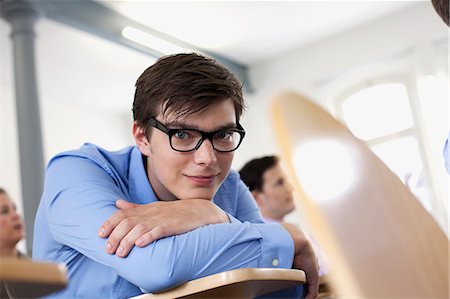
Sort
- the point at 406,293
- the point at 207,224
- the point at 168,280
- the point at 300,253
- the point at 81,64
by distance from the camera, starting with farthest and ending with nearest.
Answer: the point at 81,64 → the point at 300,253 → the point at 207,224 → the point at 168,280 → the point at 406,293

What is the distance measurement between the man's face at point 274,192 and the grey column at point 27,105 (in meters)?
1.92

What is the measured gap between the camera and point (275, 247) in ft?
4.56

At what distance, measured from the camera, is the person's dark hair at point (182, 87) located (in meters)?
1.54

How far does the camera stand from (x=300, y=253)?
149cm

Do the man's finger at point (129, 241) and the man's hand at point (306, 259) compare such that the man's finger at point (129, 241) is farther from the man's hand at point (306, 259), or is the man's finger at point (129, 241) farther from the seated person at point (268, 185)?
the seated person at point (268, 185)

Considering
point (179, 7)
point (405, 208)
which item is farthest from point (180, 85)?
point (179, 7)

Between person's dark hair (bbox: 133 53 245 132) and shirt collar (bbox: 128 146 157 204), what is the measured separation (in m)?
0.10

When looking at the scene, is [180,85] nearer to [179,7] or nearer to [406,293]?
[406,293]

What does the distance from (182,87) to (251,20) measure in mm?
6596

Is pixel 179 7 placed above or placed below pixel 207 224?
above

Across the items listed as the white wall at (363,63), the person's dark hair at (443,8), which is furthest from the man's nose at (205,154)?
the white wall at (363,63)

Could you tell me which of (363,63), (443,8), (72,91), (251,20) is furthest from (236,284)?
(72,91)

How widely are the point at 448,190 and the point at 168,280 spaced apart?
7.03 meters

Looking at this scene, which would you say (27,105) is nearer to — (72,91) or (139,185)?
(72,91)
